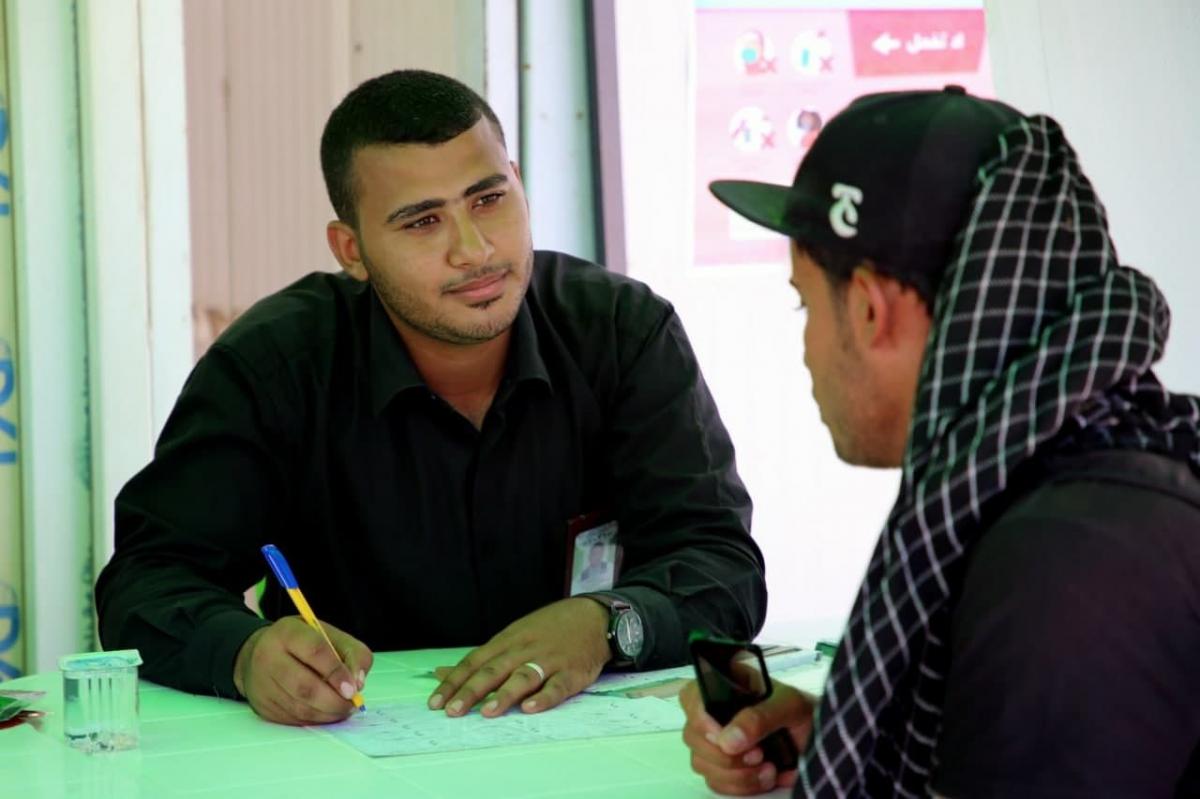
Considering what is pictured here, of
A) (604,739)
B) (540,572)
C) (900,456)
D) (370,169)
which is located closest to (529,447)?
(540,572)

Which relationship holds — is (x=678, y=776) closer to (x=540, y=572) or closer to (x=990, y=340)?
(x=990, y=340)

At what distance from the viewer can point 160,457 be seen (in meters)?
2.31

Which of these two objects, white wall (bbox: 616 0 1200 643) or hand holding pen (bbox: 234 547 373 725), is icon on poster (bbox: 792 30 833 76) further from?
hand holding pen (bbox: 234 547 373 725)

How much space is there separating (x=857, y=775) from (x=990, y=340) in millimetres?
349

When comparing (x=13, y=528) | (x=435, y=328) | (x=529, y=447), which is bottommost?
(x=13, y=528)

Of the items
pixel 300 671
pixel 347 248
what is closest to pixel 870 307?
pixel 300 671

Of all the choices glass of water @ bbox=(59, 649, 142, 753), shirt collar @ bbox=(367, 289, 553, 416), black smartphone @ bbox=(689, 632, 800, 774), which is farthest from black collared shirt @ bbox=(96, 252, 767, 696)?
black smartphone @ bbox=(689, 632, 800, 774)

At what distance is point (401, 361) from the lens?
7.89 ft

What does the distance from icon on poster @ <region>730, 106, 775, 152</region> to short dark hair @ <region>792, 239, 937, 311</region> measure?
278 centimetres

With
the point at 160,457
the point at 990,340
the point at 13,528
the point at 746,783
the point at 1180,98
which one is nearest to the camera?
the point at 990,340

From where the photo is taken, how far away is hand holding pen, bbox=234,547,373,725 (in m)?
1.77

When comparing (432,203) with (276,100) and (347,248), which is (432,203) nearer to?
(347,248)

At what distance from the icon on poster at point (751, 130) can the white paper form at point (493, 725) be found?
7.89 feet

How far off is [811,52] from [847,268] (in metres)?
2.91
